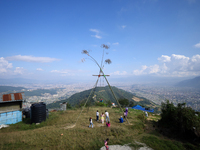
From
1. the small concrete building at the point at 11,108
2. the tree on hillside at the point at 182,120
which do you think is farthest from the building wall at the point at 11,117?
the tree on hillside at the point at 182,120

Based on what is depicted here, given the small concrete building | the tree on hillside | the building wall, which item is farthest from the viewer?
the small concrete building

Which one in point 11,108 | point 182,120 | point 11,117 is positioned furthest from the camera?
point 11,108

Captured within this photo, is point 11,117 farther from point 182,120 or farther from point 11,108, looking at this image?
point 182,120

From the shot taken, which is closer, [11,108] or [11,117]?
[11,117]

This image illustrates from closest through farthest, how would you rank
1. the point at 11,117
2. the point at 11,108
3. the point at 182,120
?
the point at 182,120 < the point at 11,117 < the point at 11,108

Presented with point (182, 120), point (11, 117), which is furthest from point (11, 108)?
point (182, 120)

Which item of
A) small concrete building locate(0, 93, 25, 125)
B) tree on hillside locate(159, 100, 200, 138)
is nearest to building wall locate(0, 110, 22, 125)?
small concrete building locate(0, 93, 25, 125)

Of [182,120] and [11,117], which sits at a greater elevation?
[182,120]

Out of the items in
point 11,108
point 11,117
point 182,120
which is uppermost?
point 11,108

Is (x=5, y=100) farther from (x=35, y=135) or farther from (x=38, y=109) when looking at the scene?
(x=35, y=135)

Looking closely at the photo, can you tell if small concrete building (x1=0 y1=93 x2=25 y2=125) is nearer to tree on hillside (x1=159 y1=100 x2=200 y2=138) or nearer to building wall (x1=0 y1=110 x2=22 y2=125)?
building wall (x1=0 y1=110 x2=22 y2=125)

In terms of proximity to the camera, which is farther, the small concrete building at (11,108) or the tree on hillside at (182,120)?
the small concrete building at (11,108)

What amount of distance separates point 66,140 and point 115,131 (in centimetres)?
454

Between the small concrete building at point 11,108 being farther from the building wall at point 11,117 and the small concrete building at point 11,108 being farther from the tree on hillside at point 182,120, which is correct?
the tree on hillside at point 182,120
